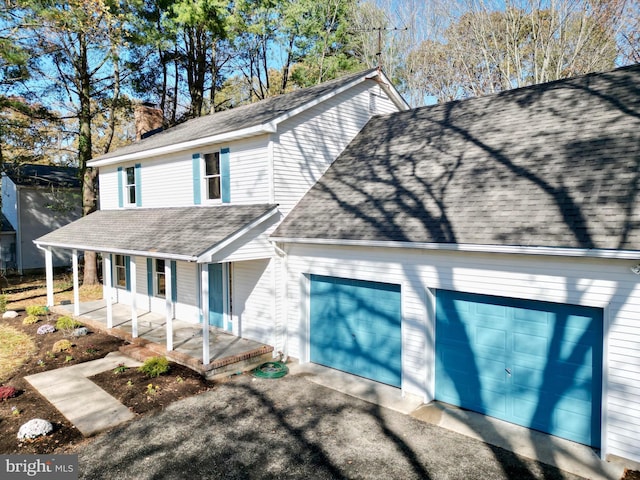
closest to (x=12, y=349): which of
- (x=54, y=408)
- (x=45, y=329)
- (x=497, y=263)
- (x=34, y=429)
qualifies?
(x=45, y=329)

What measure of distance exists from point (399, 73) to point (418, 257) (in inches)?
924

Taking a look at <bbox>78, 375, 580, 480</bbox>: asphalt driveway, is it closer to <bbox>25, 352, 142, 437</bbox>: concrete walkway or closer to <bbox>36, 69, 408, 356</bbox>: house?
<bbox>25, 352, 142, 437</bbox>: concrete walkway

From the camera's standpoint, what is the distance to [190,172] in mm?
13375

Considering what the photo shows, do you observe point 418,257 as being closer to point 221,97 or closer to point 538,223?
point 538,223

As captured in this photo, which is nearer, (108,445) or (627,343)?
(627,343)

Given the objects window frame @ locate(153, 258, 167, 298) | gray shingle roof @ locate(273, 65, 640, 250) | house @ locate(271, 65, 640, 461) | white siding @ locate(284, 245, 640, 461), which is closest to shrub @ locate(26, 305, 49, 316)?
window frame @ locate(153, 258, 167, 298)

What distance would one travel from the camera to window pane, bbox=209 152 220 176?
12.8 meters

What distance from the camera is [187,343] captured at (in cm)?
1164

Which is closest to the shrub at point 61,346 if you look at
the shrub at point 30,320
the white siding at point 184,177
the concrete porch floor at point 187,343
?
the concrete porch floor at point 187,343

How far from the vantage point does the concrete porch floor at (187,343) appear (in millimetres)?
10136

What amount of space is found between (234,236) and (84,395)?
4.67m

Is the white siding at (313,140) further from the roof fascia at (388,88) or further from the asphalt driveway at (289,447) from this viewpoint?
the asphalt driveway at (289,447)

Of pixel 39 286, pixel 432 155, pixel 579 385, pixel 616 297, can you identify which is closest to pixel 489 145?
pixel 432 155

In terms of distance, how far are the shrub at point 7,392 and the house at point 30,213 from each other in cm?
2035
